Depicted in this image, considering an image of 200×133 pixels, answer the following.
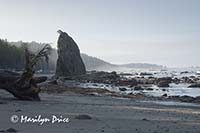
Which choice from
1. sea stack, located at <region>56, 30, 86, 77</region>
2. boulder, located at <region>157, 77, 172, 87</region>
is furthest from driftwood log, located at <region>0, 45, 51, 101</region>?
sea stack, located at <region>56, 30, 86, 77</region>

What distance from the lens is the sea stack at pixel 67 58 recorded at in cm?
9825

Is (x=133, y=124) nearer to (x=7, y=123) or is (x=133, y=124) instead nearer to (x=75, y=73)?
(x=7, y=123)

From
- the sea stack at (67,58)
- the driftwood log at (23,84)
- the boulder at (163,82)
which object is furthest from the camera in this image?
the sea stack at (67,58)

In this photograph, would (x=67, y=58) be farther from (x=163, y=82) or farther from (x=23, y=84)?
(x=23, y=84)

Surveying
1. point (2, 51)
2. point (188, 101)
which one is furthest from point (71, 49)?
point (188, 101)

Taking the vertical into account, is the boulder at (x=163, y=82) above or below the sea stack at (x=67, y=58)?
below

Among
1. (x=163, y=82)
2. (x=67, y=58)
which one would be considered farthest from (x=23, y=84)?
(x=67, y=58)

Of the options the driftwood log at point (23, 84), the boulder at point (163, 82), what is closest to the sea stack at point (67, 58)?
the boulder at point (163, 82)

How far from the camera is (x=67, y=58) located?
102 m

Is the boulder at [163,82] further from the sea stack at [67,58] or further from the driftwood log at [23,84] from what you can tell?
the driftwood log at [23,84]

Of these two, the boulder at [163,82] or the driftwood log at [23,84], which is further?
the boulder at [163,82]

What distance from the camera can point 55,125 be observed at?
40.7 feet

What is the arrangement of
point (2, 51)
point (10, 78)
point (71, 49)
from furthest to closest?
point (71, 49), point (2, 51), point (10, 78)

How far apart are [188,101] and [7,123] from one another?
22.9m
